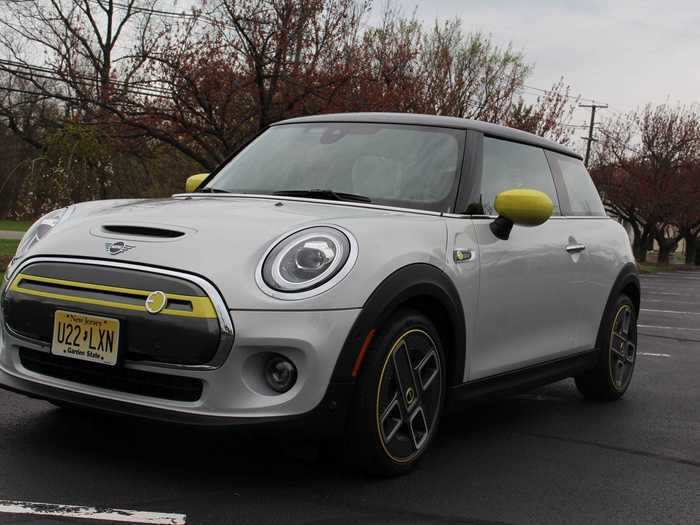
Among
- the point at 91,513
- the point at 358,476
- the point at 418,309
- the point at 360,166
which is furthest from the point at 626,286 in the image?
the point at 91,513

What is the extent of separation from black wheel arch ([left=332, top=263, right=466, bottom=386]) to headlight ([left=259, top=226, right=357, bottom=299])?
0.17 m

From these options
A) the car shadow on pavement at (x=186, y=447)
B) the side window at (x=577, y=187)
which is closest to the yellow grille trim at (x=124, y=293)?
the car shadow on pavement at (x=186, y=447)

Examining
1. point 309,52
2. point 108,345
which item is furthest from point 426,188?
point 309,52

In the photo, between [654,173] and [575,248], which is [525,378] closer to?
[575,248]

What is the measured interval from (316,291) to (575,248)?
2187mm

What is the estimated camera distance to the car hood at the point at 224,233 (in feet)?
10.3

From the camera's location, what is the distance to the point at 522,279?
4.28m

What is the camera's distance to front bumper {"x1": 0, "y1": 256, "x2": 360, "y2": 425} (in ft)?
10.1

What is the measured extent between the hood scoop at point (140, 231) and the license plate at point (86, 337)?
39 cm

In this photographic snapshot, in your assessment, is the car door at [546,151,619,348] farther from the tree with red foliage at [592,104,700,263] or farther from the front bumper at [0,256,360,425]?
the tree with red foliage at [592,104,700,263]

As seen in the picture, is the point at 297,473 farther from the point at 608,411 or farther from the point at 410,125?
the point at 608,411

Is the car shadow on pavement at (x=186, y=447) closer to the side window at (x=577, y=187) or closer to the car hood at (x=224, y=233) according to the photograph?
the car hood at (x=224, y=233)

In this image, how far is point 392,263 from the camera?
3.41m

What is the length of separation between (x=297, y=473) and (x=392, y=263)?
3.05 feet
